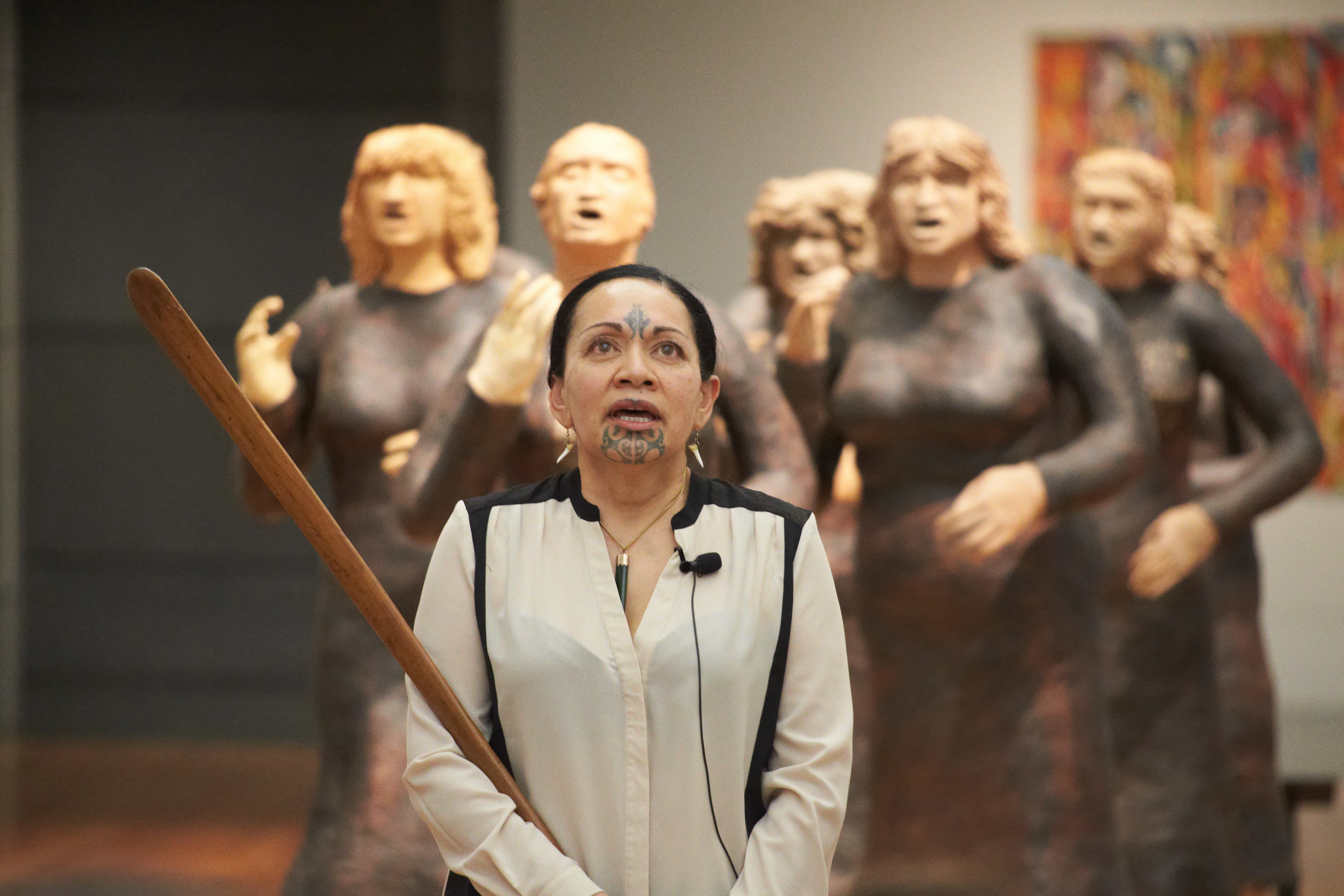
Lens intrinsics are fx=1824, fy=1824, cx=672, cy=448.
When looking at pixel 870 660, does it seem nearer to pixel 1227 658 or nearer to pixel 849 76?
pixel 1227 658

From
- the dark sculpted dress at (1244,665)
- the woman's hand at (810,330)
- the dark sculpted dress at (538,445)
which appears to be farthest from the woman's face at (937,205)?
the dark sculpted dress at (1244,665)

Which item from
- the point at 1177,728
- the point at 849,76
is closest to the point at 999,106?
the point at 849,76

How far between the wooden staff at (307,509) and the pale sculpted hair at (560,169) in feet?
7.33

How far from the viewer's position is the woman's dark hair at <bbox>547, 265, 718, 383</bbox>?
221 centimetres

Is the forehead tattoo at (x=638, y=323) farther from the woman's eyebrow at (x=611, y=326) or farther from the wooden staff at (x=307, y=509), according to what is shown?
the wooden staff at (x=307, y=509)

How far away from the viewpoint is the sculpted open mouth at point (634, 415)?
6.95 feet

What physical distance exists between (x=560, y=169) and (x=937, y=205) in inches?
35.2

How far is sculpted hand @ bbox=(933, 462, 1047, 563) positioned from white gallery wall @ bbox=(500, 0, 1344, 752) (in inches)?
142

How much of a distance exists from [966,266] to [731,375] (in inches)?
30.1

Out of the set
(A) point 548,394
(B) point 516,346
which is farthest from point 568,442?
(B) point 516,346

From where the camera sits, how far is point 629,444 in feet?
6.95

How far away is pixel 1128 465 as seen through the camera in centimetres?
415

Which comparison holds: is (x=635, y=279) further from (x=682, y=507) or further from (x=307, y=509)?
(x=307, y=509)

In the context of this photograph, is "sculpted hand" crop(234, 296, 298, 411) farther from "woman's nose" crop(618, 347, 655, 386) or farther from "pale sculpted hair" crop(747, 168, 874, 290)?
"woman's nose" crop(618, 347, 655, 386)
